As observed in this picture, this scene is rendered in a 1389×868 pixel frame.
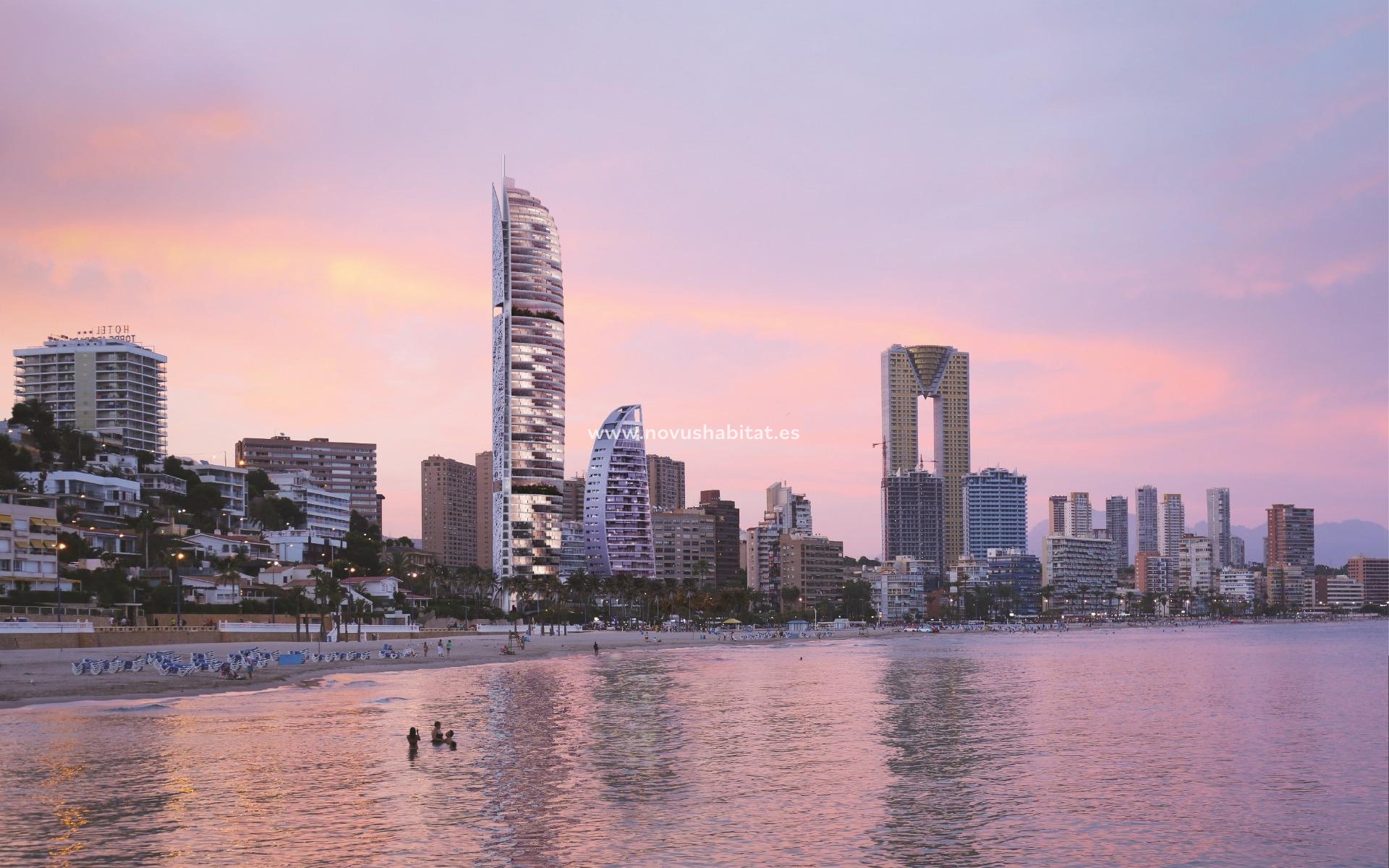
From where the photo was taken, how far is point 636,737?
170 feet

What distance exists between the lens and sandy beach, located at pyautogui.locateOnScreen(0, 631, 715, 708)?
6153 cm

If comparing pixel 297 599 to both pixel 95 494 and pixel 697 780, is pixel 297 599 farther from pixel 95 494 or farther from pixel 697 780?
pixel 697 780

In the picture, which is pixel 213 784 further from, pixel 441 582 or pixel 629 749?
pixel 441 582

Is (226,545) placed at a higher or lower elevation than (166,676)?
higher

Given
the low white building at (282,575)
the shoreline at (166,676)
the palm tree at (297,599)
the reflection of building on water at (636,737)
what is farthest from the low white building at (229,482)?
the reflection of building on water at (636,737)

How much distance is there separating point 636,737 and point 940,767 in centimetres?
1376

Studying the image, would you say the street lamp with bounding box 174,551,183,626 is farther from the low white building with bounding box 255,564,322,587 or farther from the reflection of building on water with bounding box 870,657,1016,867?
the reflection of building on water with bounding box 870,657,1016,867

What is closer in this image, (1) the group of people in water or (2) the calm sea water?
(2) the calm sea water

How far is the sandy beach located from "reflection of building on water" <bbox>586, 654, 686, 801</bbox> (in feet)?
65.6

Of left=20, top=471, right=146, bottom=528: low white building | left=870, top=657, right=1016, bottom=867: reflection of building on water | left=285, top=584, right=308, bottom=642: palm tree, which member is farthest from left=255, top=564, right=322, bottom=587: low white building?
left=870, top=657, right=1016, bottom=867: reflection of building on water

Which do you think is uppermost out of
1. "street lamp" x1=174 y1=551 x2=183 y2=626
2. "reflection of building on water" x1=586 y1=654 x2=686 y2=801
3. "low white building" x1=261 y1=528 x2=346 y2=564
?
"low white building" x1=261 y1=528 x2=346 y2=564

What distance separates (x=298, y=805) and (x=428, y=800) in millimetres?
3609

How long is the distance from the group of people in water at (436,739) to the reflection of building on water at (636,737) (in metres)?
5.35

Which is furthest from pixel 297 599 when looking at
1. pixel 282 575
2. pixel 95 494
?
pixel 95 494
